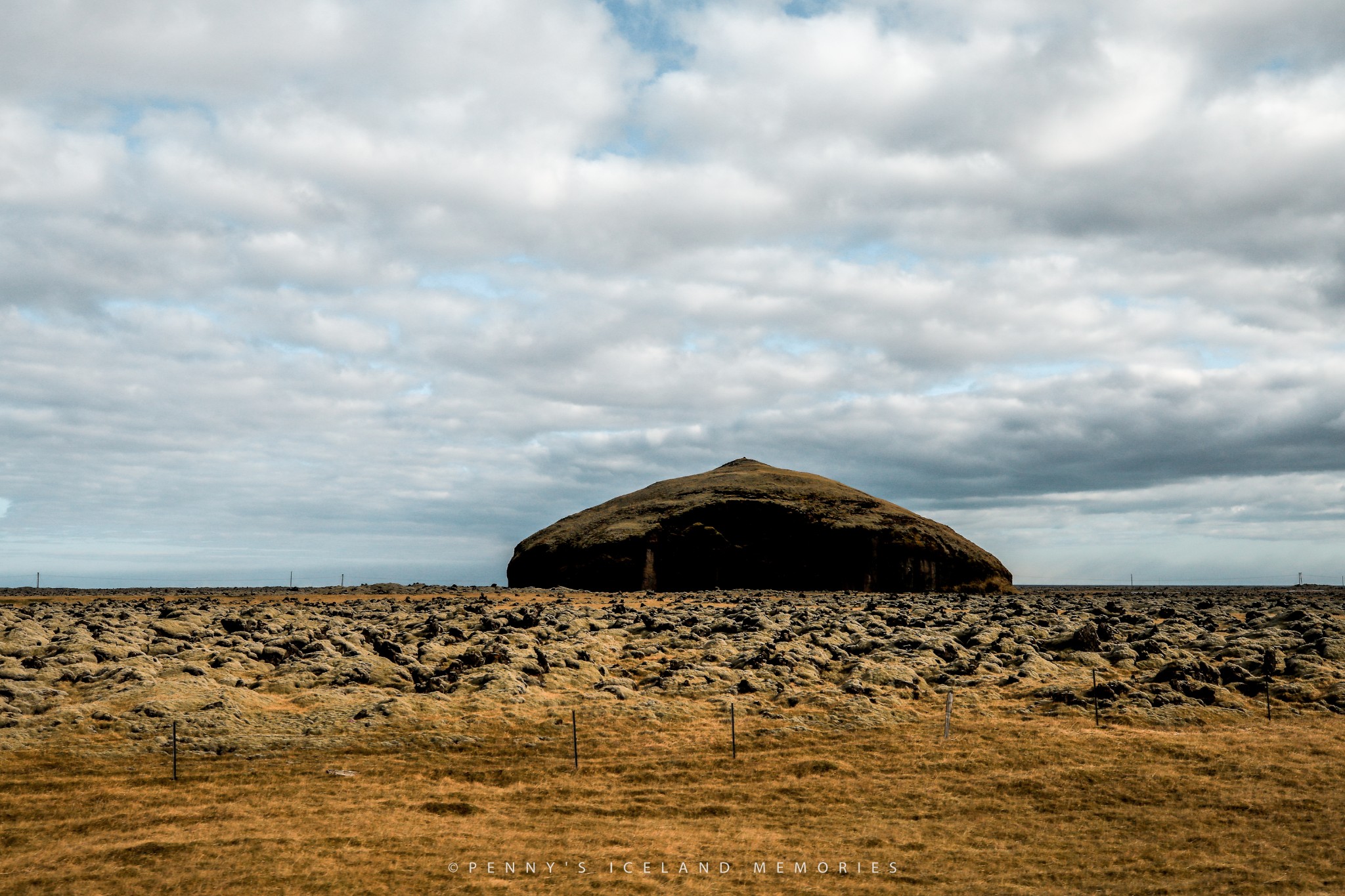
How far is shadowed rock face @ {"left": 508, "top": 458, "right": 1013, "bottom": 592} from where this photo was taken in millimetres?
77188

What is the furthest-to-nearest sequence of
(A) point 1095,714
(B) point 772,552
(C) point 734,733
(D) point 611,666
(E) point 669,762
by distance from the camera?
(B) point 772,552
(D) point 611,666
(A) point 1095,714
(C) point 734,733
(E) point 669,762

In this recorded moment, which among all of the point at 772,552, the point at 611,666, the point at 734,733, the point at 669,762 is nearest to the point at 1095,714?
the point at 734,733

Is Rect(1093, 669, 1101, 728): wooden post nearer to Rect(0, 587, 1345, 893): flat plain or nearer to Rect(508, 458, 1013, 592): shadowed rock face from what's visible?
Rect(0, 587, 1345, 893): flat plain

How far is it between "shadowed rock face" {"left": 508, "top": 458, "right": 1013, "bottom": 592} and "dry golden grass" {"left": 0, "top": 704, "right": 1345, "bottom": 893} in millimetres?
52289

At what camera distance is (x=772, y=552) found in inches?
3098

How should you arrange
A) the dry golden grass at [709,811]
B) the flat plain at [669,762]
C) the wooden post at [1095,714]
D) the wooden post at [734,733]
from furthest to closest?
1. the wooden post at [1095,714]
2. the wooden post at [734,733]
3. the flat plain at [669,762]
4. the dry golden grass at [709,811]

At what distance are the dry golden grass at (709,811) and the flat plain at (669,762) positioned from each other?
8 centimetres

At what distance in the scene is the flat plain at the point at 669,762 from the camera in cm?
1562

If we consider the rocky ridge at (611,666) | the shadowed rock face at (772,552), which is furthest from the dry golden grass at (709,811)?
the shadowed rock face at (772,552)

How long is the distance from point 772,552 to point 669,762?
189 feet

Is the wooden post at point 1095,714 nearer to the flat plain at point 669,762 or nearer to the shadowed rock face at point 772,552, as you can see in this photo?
the flat plain at point 669,762

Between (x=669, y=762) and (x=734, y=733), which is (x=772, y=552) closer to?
(x=734, y=733)

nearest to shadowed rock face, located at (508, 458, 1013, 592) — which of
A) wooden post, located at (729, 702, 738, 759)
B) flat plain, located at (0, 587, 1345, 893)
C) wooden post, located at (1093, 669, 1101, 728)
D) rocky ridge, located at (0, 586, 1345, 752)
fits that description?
rocky ridge, located at (0, 586, 1345, 752)

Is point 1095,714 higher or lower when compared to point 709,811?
higher
